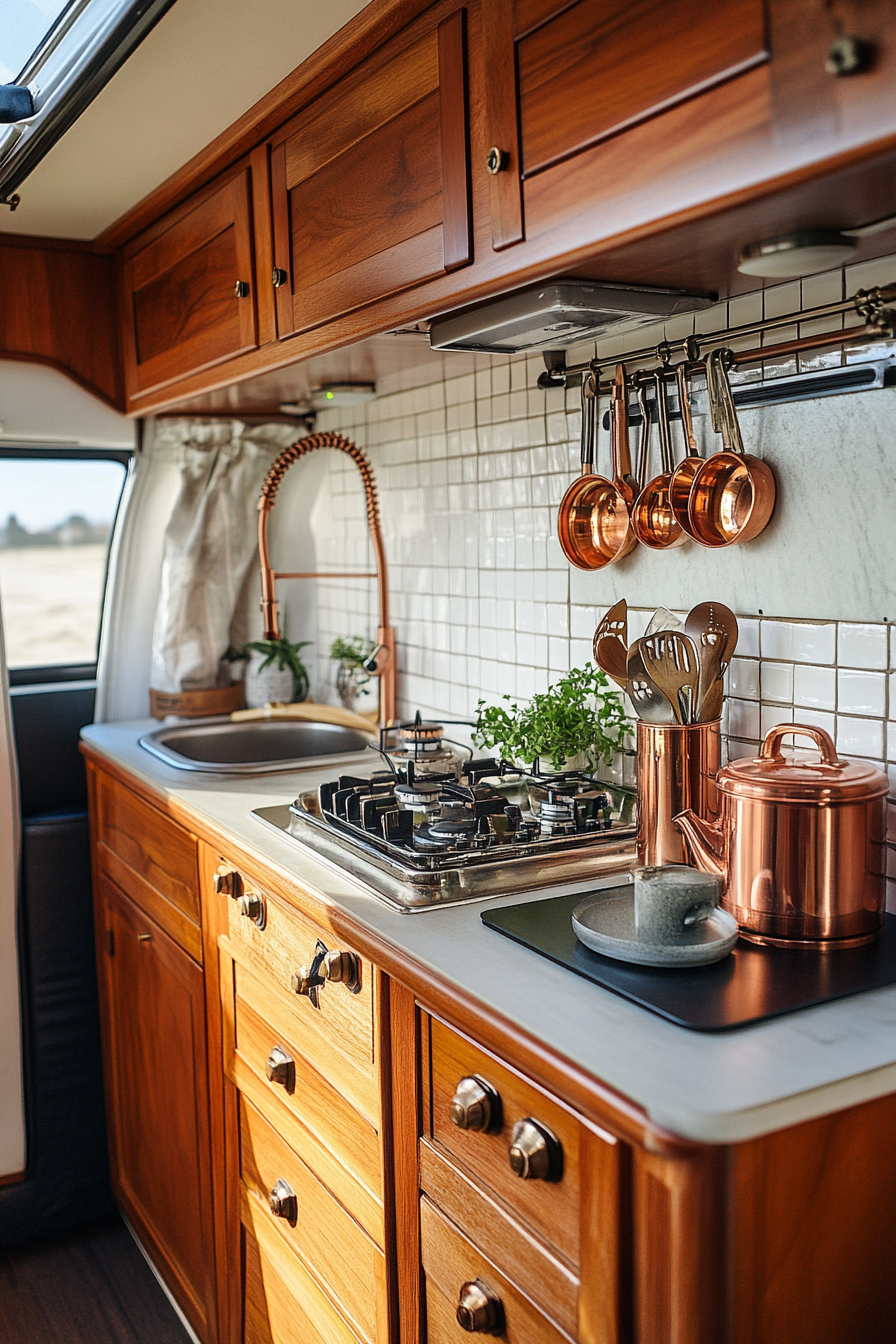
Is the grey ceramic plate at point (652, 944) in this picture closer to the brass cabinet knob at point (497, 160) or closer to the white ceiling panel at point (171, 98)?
the brass cabinet knob at point (497, 160)

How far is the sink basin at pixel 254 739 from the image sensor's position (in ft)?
8.50

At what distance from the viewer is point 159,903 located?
2.20 metres

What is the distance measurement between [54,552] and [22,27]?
7.07ft

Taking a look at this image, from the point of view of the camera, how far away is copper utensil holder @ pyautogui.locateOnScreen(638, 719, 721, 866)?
1407 mm

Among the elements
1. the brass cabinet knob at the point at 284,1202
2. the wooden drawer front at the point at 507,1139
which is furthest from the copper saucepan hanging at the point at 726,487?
the brass cabinet knob at the point at 284,1202

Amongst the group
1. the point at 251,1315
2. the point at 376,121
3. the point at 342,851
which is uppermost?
the point at 376,121

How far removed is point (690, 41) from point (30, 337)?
209 centimetres

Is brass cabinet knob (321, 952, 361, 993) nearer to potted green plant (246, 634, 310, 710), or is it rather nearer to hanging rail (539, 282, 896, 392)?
hanging rail (539, 282, 896, 392)

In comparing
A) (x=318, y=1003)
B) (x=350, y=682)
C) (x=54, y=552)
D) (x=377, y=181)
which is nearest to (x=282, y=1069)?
(x=318, y=1003)

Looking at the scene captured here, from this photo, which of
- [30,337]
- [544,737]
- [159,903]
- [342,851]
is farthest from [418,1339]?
[30,337]

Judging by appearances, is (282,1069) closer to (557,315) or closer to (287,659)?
(557,315)

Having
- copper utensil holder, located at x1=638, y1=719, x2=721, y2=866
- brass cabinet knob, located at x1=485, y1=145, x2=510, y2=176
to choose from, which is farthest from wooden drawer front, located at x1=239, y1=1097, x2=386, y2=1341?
brass cabinet knob, located at x1=485, y1=145, x2=510, y2=176

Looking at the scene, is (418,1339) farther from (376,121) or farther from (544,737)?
(376,121)

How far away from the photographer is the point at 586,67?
1.14 m
